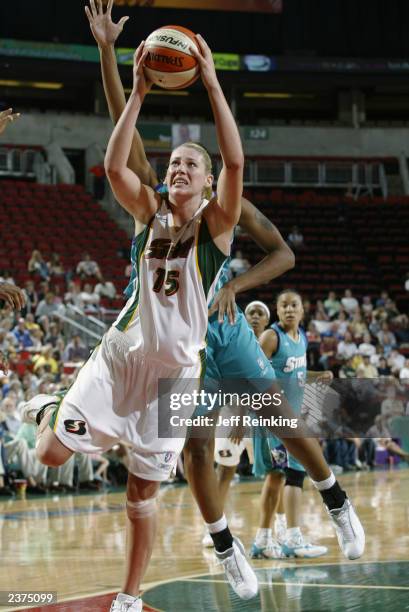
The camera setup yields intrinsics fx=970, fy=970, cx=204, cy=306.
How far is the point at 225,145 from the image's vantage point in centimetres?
454

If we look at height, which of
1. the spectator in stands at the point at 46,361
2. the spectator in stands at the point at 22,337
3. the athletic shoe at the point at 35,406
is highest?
the spectator in stands at the point at 22,337

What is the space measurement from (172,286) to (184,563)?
326 centimetres

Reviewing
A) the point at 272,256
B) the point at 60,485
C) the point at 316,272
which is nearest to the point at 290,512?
the point at 272,256

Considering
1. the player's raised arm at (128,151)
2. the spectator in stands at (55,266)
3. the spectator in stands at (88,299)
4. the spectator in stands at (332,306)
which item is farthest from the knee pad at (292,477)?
the spectator in stands at (332,306)

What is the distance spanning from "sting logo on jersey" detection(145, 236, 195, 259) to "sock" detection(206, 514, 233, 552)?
1.72m

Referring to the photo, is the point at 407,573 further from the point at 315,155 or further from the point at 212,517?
the point at 315,155

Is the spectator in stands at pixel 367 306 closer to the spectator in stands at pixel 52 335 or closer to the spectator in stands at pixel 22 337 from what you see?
the spectator in stands at pixel 52 335

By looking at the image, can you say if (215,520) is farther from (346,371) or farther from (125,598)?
(346,371)

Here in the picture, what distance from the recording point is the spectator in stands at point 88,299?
17812mm

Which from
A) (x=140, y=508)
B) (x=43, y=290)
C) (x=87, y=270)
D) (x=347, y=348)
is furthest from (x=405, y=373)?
(x=140, y=508)

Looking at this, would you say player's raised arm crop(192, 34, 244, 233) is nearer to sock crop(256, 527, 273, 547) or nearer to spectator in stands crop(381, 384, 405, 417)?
sock crop(256, 527, 273, 547)

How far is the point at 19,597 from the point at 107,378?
1.75m

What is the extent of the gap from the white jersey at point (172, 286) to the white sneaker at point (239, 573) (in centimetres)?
135

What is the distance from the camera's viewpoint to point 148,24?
94.4 ft
